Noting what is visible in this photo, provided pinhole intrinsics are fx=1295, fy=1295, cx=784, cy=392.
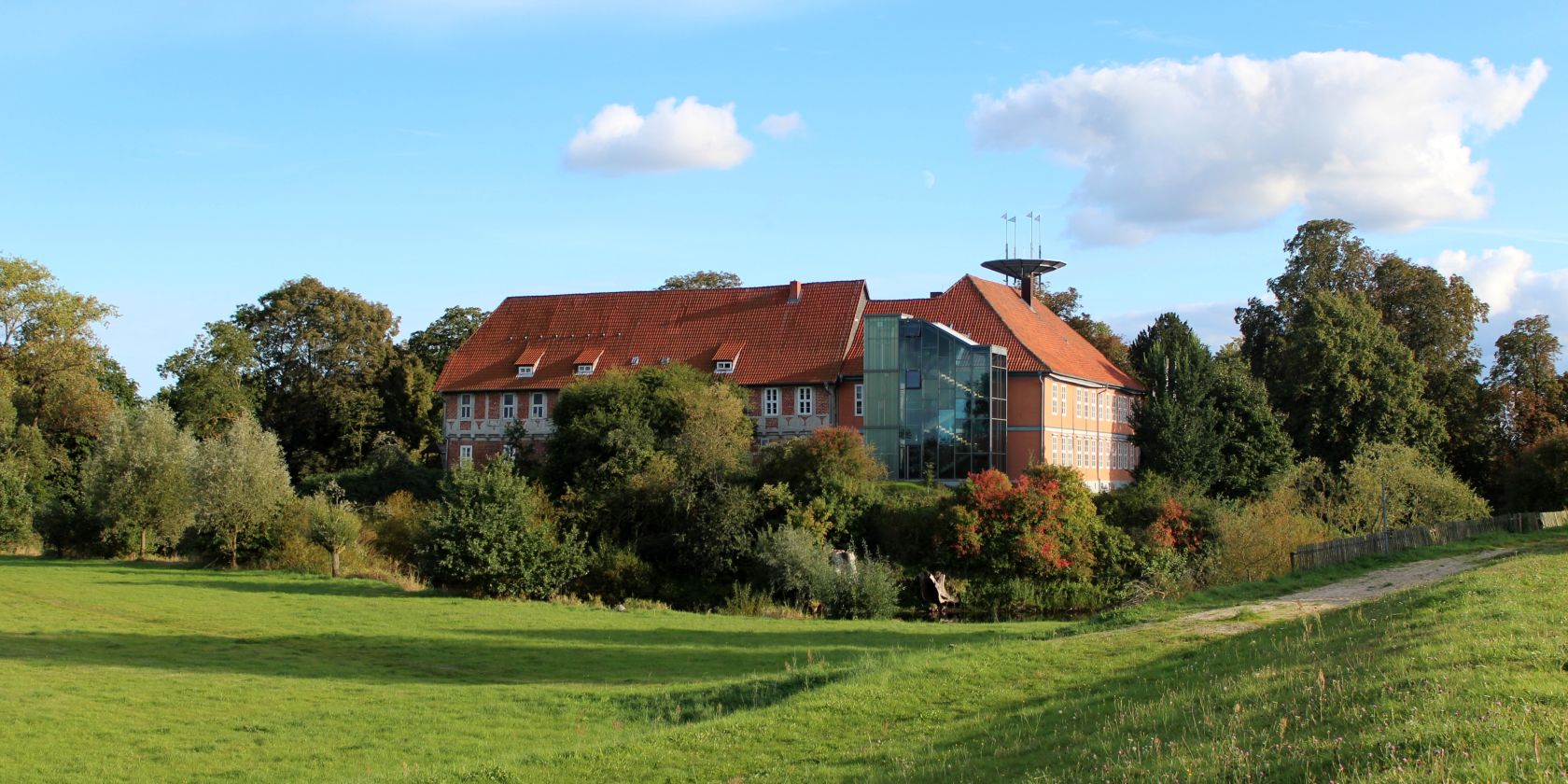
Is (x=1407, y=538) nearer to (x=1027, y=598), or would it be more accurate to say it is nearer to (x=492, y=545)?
(x=1027, y=598)

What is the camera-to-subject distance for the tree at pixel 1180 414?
2074 inches

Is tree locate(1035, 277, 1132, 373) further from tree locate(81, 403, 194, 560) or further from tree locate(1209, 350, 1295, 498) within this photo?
tree locate(81, 403, 194, 560)

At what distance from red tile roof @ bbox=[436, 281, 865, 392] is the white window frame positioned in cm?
62

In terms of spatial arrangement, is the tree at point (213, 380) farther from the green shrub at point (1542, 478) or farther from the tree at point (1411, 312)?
the green shrub at point (1542, 478)

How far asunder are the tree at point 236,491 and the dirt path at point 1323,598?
32.0 metres

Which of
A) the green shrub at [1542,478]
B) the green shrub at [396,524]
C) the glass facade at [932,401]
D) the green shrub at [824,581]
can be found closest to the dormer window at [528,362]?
the green shrub at [396,524]

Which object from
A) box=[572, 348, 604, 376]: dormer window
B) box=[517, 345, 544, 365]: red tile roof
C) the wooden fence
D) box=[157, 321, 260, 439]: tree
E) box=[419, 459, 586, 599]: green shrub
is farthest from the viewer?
box=[157, 321, 260, 439]: tree

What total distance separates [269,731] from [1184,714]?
12.2 m

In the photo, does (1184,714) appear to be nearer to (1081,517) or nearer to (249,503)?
(1081,517)

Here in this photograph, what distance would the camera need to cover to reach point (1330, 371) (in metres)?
56.7

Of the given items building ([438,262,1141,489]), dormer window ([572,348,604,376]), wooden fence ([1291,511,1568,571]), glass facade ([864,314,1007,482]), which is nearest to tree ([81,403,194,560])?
building ([438,262,1141,489])

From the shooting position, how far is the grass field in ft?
29.9

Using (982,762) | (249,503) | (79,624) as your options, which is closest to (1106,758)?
(982,762)

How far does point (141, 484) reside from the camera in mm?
47594
